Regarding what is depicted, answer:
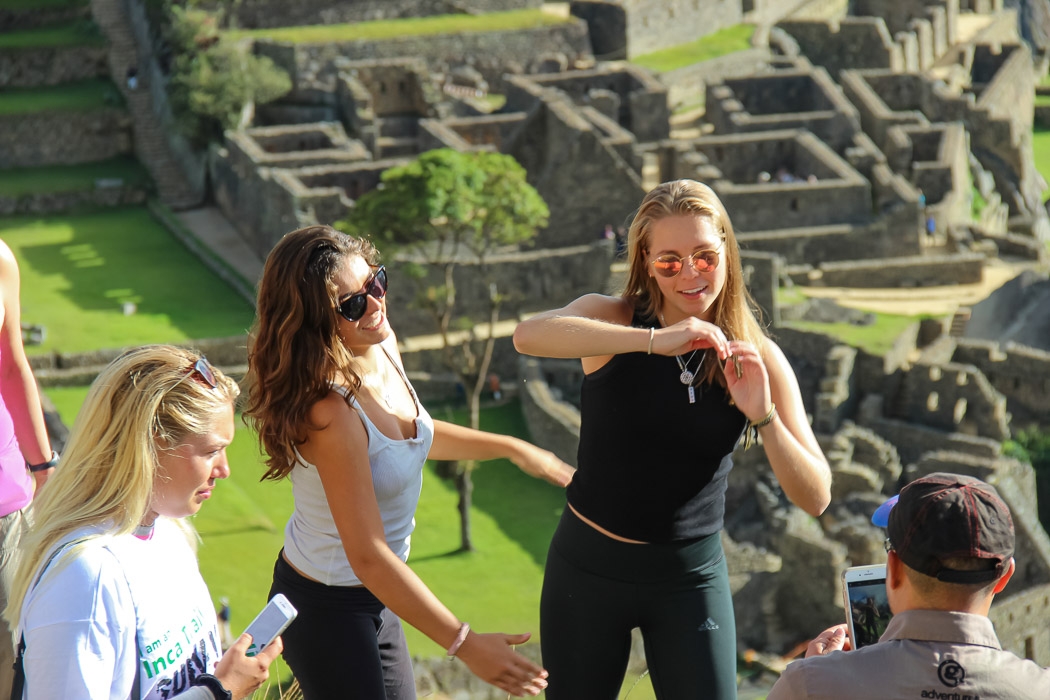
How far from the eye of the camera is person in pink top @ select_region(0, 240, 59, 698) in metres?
5.73

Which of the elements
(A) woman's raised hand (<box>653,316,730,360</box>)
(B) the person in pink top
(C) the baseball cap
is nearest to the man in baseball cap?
(C) the baseball cap

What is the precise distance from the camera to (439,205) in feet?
76.6

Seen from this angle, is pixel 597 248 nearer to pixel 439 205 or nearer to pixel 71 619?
pixel 439 205

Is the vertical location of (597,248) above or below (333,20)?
below

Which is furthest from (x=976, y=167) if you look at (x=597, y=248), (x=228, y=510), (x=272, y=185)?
(x=228, y=510)

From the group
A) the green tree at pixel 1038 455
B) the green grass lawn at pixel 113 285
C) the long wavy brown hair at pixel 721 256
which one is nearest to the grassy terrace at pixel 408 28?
the green grass lawn at pixel 113 285

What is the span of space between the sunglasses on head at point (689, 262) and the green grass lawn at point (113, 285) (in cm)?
1992

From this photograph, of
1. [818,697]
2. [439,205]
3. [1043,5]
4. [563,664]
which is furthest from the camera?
[1043,5]

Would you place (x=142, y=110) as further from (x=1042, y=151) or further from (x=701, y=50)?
(x=1042, y=151)

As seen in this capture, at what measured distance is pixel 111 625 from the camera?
14.0ft

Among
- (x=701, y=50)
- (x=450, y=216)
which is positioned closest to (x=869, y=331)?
(x=450, y=216)

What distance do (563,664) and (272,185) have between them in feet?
76.2

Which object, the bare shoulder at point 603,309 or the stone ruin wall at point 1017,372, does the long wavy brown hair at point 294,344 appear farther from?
the stone ruin wall at point 1017,372

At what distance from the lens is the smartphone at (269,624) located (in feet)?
15.2
